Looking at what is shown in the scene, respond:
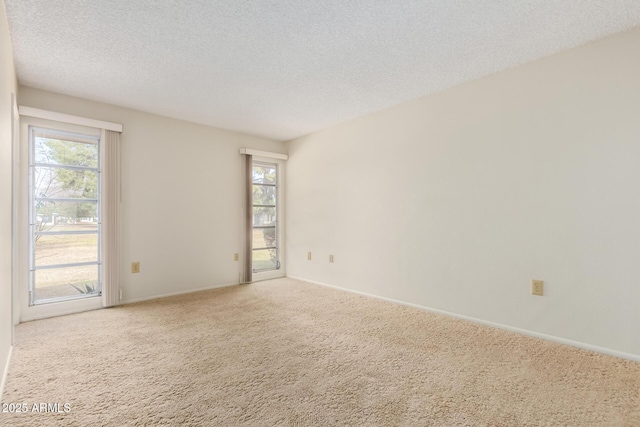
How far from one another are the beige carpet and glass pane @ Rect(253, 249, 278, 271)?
172cm

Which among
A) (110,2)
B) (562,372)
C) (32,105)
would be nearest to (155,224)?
(32,105)

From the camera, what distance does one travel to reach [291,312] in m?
3.09

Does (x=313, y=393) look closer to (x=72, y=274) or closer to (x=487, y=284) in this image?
(x=487, y=284)

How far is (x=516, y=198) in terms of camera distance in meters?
2.56

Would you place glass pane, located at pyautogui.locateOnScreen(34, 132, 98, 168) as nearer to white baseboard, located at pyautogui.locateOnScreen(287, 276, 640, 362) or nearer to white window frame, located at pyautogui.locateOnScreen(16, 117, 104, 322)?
white window frame, located at pyautogui.locateOnScreen(16, 117, 104, 322)

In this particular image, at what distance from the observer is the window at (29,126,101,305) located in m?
2.94

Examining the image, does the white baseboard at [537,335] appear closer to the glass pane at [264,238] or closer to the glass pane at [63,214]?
the glass pane at [264,238]

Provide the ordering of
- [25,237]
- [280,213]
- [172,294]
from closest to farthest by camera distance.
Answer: [25,237], [172,294], [280,213]

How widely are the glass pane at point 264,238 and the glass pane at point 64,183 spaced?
6.72ft

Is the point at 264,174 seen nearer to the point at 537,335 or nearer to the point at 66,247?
the point at 66,247

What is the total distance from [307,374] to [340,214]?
2.42 m

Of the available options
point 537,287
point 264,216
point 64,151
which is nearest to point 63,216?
point 64,151

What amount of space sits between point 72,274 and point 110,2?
270 cm

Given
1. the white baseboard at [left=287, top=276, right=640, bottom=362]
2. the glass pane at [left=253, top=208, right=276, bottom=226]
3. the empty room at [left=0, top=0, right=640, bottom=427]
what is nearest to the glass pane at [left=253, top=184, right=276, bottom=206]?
the glass pane at [left=253, top=208, right=276, bottom=226]
